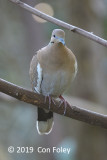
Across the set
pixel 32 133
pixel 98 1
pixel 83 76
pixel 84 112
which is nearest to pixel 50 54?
pixel 84 112

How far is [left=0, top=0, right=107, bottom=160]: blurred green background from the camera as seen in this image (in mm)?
4723

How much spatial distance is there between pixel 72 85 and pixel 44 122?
166 centimetres

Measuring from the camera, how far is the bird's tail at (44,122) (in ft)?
11.4

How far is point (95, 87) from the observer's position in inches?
194

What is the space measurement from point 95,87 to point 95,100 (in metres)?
0.18

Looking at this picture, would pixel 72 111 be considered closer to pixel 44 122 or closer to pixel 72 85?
pixel 44 122

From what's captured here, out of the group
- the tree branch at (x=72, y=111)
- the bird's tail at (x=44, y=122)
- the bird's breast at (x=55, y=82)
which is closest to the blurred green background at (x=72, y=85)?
the bird's tail at (x=44, y=122)

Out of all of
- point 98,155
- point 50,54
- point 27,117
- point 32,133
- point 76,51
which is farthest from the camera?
point 32,133

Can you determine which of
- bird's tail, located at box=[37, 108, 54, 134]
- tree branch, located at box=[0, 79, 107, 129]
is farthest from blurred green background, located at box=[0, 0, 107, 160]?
tree branch, located at box=[0, 79, 107, 129]

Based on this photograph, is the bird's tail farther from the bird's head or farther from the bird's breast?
the bird's head

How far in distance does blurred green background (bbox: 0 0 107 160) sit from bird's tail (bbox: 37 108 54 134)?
0.66 metres

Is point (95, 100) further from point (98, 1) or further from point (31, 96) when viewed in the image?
point (31, 96)

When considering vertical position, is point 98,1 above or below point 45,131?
above

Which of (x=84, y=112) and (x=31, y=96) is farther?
(x=84, y=112)
